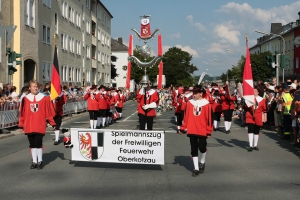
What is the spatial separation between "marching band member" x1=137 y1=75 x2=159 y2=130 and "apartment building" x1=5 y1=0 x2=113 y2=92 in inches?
509

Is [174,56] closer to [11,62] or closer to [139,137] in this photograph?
[11,62]

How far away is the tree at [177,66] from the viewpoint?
376 ft

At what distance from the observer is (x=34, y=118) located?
920cm

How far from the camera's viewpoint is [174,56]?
11625 centimetres

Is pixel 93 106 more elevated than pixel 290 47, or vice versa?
pixel 290 47

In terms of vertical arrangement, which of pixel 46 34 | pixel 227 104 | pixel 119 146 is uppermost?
pixel 46 34

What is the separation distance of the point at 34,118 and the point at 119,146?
6.14 feet

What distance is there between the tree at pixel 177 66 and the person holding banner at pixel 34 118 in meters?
104

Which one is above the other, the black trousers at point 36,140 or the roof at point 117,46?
the roof at point 117,46

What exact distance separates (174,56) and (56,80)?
10599 centimetres

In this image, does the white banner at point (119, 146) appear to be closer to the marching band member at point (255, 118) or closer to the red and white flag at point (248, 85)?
the red and white flag at point (248, 85)

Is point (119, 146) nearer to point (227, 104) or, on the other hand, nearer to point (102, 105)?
point (227, 104)

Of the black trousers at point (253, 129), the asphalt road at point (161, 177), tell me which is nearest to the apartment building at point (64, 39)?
the black trousers at point (253, 129)

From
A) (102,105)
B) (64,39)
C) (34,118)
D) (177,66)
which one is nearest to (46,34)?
(64,39)
